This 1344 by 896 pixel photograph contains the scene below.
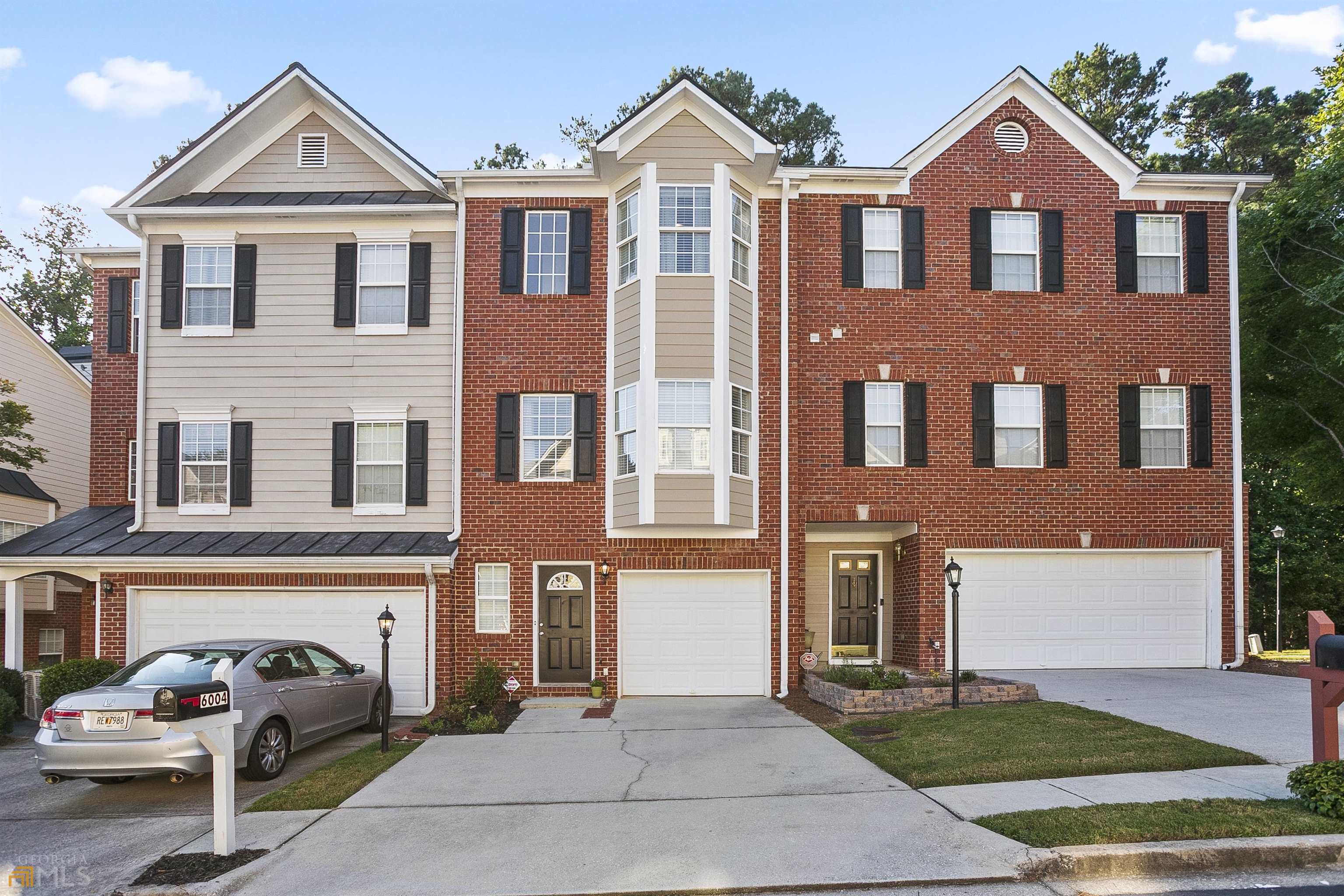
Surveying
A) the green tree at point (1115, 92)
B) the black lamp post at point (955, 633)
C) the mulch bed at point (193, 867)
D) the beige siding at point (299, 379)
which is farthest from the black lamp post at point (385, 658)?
the green tree at point (1115, 92)

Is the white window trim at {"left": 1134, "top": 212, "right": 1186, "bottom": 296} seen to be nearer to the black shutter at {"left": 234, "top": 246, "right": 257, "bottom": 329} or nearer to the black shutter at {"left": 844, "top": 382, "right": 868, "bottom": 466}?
the black shutter at {"left": 844, "top": 382, "right": 868, "bottom": 466}

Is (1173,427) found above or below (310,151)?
below

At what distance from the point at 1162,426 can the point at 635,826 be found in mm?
13141

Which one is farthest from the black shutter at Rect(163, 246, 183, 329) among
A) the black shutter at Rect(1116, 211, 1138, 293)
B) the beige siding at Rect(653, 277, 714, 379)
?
the black shutter at Rect(1116, 211, 1138, 293)

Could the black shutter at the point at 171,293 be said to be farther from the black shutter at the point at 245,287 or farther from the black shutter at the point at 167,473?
the black shutter at the point at 167,473

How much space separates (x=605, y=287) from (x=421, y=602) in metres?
6.07

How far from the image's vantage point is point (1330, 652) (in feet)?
26.4

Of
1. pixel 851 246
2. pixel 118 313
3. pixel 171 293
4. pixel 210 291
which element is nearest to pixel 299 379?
pixel 210 291

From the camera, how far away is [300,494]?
1623 cm

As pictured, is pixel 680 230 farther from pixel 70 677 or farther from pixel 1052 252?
pixel 70 677

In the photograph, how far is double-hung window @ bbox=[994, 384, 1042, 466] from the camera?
16688 mm

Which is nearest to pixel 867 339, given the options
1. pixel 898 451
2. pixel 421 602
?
pixel 898 451

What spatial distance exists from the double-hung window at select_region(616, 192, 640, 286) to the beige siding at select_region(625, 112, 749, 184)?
0.62 metres

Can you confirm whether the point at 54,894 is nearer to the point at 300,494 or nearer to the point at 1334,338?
the point at 300,494
